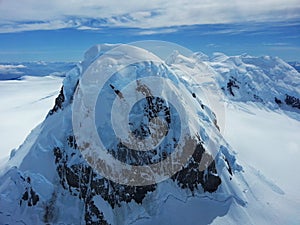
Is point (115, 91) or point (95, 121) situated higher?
point (115, 91)

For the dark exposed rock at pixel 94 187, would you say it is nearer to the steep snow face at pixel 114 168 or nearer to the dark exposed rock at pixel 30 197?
the steep snow face at pixel 114 168

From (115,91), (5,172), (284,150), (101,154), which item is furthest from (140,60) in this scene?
(284,150)

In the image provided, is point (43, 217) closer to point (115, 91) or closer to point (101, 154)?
point (101, 154)

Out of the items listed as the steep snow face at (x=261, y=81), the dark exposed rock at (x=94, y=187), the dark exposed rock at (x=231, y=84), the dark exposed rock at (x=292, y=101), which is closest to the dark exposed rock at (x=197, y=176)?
the dark exposed rock at (x=94, y=187)

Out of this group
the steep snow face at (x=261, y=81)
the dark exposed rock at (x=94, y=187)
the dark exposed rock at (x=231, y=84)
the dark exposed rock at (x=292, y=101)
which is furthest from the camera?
the dark exposed rock at (x=292, y=101)

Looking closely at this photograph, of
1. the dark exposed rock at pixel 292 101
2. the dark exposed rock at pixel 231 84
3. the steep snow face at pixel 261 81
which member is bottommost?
the dark exposed rock at pixel 292 101
